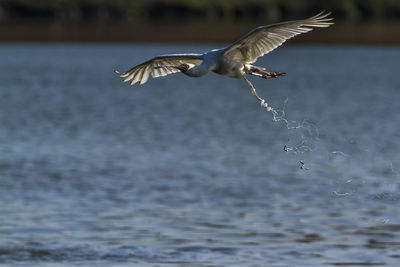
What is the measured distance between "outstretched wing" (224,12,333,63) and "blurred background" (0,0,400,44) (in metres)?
107

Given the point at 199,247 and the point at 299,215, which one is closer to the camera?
the point at 199,247

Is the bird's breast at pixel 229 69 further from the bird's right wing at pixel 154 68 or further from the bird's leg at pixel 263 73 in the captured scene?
the bird's right wing at pixel 154 68

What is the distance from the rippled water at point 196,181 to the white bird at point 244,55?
21.7 ft

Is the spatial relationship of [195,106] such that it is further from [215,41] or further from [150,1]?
[150,1]

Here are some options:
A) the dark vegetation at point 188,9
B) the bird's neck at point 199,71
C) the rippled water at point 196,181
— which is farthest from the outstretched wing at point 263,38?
the dark vegetation at point 188,9

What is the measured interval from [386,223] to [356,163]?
365 inches

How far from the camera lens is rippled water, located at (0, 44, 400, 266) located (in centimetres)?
2117

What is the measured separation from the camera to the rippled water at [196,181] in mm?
21172

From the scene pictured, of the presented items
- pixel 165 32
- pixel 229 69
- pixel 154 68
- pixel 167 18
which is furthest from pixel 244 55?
pixel 167 18

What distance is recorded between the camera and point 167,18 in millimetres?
140500

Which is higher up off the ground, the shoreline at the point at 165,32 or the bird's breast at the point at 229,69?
the shoreline at the point at 165,32

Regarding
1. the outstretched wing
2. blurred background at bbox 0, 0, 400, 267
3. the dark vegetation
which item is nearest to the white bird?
→ the outstretched wing

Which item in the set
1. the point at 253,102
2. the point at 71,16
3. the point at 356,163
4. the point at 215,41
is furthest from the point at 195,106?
the point at 71,16

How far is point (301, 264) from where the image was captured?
19.9 meters
